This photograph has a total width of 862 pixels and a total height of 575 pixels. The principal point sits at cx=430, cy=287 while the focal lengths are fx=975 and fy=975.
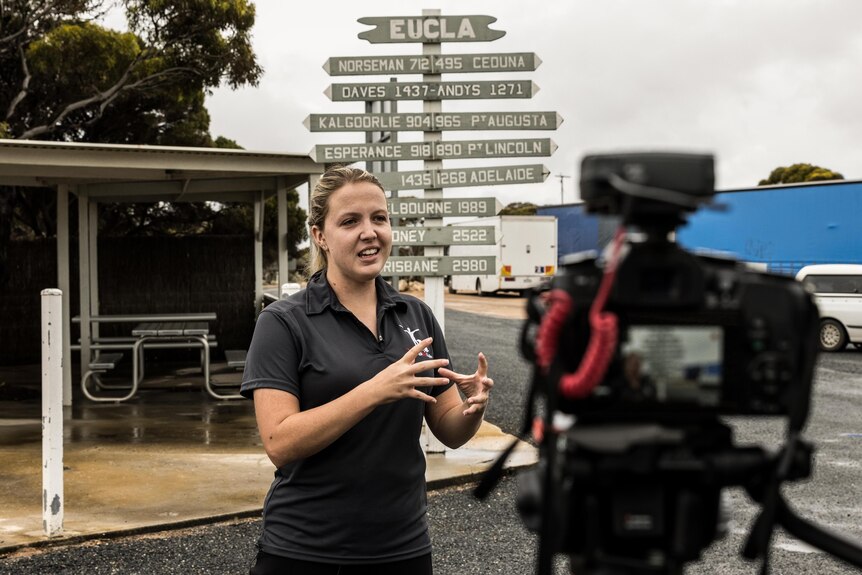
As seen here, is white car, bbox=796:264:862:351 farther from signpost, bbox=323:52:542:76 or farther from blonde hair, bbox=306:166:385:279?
blonde hair, bbox=306:166:385:279

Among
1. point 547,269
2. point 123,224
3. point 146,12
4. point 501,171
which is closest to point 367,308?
point 501,171

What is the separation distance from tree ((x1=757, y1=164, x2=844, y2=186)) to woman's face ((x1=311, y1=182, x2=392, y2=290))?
50.5 meters

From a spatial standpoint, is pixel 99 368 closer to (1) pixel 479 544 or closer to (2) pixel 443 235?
(2) pixel 443 235

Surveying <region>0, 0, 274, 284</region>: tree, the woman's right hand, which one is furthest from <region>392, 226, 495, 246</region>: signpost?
<region>0, 0, 274, 284</region>: tree

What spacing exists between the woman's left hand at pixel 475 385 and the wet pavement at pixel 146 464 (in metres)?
4.17

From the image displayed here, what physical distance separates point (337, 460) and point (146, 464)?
5933mm

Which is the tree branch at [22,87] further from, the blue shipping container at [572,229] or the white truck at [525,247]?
the white truck at [525,247]

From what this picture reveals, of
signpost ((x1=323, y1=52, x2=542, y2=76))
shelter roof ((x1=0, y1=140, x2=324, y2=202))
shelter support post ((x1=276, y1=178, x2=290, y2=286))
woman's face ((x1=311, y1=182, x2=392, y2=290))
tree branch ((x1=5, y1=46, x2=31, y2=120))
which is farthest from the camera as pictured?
tree branch ((x1=5, y1=46, x2=31, y2=120))

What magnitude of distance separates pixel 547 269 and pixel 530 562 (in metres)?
29.9

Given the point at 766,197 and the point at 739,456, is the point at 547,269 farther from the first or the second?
the point at 739,456

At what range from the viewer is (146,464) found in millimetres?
7992

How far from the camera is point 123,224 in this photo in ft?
83.8

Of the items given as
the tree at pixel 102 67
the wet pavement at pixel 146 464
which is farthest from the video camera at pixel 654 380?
the tree at pixel 102 67

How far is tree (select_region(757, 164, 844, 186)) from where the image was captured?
165ft
